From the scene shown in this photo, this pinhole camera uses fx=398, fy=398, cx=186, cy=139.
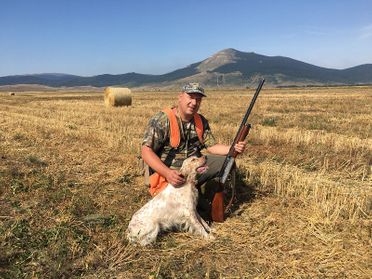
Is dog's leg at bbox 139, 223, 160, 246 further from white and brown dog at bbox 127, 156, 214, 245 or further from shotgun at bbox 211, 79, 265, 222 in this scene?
shotgun at bbox 211, 79, 265, 222

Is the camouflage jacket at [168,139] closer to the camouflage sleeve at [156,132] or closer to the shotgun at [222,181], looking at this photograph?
the camouflage sleeve at [156,132]

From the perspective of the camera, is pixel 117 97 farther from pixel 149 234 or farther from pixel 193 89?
pixel 149 234

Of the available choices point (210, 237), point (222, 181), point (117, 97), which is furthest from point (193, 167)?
point (117, 97)

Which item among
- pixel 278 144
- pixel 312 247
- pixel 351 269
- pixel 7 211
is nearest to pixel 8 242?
pixel 7 211

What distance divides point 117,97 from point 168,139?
19.5 metres

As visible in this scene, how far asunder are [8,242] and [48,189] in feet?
6.64

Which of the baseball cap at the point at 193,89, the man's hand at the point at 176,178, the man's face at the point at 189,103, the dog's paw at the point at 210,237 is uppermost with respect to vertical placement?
the baseball cap at the point at 193,89

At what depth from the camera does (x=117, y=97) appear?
2461 cm

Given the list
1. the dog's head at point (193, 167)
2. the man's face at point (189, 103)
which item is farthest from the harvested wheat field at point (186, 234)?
the man's face at point (189, 103)

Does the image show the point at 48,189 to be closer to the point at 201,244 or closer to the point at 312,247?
the point at 201,244

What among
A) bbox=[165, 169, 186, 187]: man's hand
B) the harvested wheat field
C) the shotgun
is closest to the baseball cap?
the shotgun

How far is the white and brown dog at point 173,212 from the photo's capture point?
15.0 ft

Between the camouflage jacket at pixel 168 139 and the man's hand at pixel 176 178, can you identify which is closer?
the man's hand at pixel 176 178

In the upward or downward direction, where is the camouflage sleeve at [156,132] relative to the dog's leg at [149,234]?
upward
